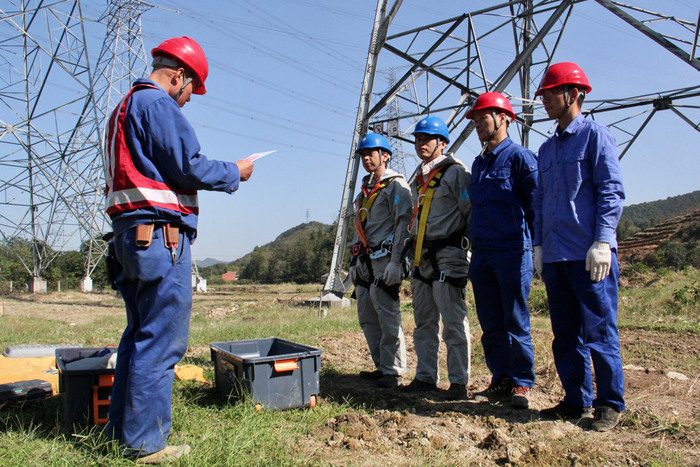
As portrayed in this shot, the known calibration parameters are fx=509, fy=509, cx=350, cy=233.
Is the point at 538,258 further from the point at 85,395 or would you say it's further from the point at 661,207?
the point at 661,207

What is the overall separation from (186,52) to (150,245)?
1029 mm

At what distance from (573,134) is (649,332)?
4280 mm

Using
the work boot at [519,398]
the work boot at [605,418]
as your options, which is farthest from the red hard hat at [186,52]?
the work boot at [605,418]

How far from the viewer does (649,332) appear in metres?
6.31

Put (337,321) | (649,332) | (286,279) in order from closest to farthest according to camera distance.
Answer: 1. (649,332)
2. (337,321)
3. (286,279)

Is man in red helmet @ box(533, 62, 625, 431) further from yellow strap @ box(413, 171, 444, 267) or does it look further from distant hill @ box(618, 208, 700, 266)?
distant hill @ box(618, 208, 700, 266)

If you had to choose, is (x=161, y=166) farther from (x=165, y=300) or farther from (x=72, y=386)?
(x=72, y=386)

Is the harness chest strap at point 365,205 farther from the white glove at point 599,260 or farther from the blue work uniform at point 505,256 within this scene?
the white glove at point 599,260

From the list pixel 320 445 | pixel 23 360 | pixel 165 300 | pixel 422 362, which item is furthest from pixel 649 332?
pixel 23 360

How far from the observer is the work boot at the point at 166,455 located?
2.35m

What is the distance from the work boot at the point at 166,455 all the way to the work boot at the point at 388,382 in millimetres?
1974

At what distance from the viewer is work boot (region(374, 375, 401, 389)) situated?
4.14 meters

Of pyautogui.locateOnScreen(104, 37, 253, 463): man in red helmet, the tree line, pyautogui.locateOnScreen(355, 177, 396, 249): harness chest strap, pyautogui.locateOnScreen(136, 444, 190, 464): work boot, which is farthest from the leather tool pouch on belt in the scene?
the tree line

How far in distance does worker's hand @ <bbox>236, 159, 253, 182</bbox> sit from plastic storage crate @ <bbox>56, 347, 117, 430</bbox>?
4.48 feet
